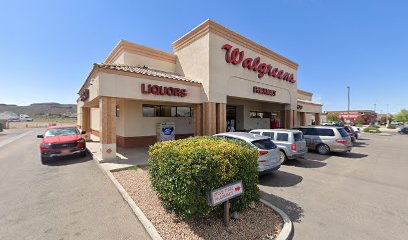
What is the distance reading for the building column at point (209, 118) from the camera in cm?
1247

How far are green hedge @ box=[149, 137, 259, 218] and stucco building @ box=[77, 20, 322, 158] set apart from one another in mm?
6426

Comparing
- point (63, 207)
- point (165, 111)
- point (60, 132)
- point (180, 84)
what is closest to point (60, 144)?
point (60, 132)

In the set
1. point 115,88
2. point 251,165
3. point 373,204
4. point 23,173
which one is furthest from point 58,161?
point 373,204

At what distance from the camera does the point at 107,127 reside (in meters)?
9.16

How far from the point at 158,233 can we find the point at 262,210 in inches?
97.2

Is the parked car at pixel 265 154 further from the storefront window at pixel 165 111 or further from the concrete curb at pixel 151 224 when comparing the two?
the storefront window at pixel 165 111

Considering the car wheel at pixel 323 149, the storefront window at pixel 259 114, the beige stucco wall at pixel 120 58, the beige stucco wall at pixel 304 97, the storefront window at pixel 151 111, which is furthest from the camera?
the beige stucco wall at pixel 304 97

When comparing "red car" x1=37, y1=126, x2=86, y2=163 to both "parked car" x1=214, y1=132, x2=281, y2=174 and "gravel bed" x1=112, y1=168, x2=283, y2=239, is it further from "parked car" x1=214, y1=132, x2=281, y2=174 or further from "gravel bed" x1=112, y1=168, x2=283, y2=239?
"parked car" x1=214, y1=132, x2=281, y2=174

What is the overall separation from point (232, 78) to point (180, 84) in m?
4.33

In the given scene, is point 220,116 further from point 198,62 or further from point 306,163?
point 306,163

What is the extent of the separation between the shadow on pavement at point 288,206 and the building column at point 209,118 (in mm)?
7121

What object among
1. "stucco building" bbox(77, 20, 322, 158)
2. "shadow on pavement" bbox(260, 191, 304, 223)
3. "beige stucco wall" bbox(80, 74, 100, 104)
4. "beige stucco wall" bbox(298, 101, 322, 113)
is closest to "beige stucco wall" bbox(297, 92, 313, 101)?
"beige stucco wall" bbox(298, 101, 322, 113)

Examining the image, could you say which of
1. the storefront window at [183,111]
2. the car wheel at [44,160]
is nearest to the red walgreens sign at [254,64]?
the storefront window at [183,111]

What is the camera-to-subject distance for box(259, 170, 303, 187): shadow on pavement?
6.63 meters
